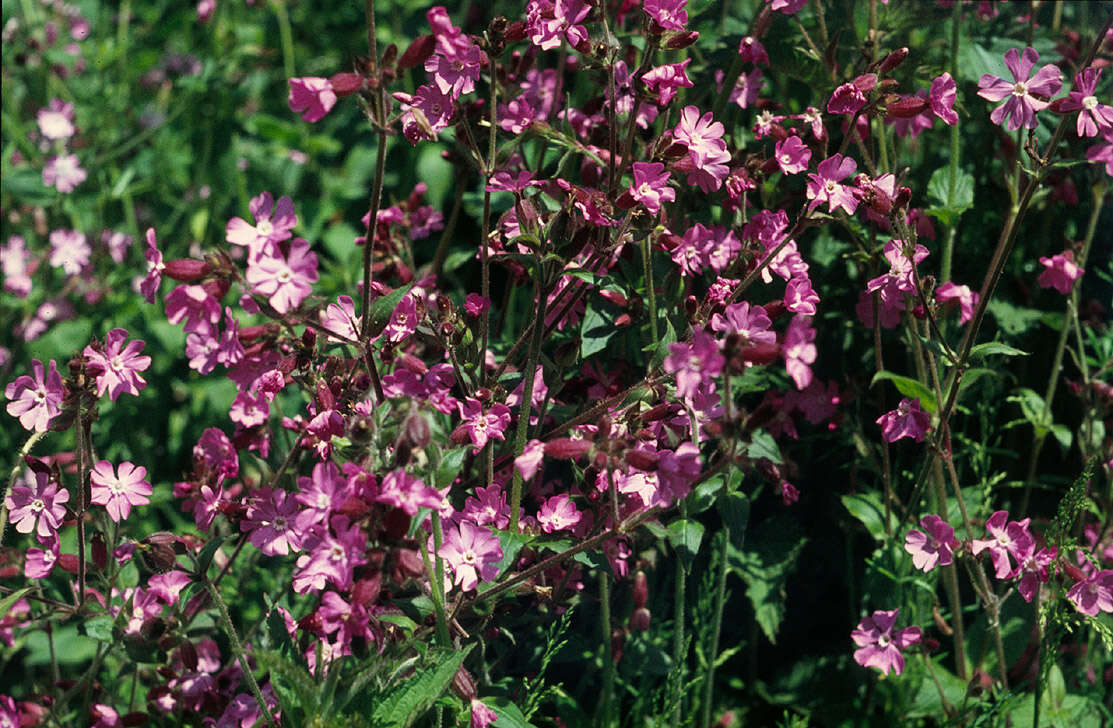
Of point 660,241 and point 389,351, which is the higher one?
point 660,241

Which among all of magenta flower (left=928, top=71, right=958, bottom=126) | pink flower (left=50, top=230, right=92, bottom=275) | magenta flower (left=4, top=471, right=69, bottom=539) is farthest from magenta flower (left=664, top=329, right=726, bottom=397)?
pink flower (left=50, top=230, right=92, bottom=275)

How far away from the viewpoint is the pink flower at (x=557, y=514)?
1.46m

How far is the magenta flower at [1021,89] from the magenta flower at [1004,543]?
568 millimetres

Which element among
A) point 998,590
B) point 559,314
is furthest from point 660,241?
point 998,590

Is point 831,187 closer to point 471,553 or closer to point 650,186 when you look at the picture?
point 650,186

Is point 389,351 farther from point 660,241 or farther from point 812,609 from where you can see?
point 812,609

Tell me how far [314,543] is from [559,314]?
0.53m

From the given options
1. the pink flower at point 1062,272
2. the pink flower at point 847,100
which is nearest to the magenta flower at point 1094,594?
the pink flower at point 1062,272

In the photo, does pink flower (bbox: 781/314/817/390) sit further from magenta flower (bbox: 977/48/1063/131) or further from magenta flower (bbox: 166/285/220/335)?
magenta flower (bbox: 166/285/220/335)

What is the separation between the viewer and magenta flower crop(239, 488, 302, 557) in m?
1.41

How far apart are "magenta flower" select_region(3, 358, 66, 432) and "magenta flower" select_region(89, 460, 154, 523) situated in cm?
10

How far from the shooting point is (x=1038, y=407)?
6.56 feet

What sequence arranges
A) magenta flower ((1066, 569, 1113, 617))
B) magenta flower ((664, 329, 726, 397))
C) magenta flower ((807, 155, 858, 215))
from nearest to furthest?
1. magenta flower ((664, 329, 726, 397))
2. magenta flower ((807, 155, 858, 215))
3. magenta flower ((1066, 569, 1113, 617))

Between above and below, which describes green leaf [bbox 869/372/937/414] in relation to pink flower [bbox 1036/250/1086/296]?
below
